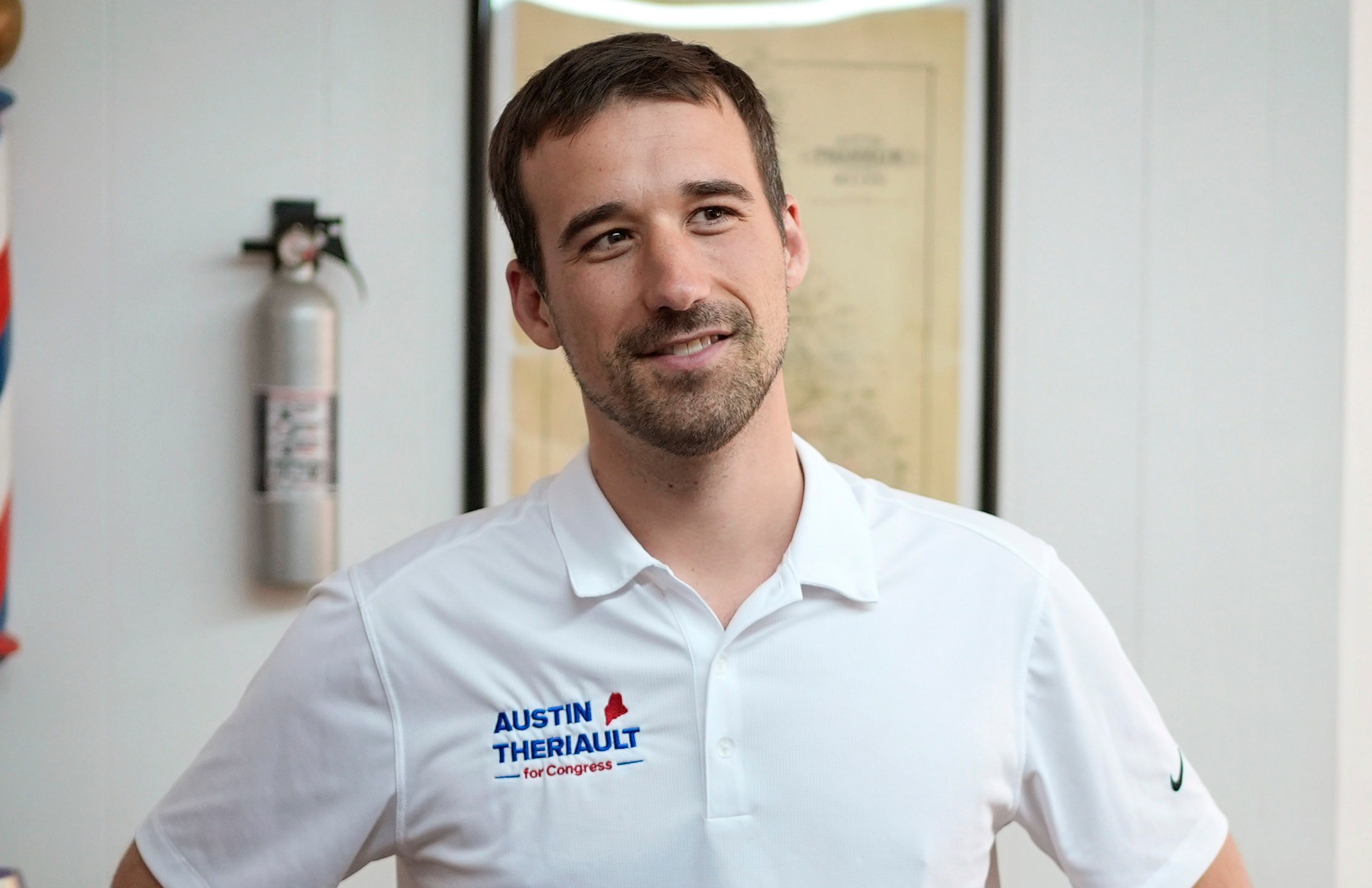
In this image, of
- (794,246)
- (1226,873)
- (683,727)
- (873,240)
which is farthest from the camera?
(873,240)

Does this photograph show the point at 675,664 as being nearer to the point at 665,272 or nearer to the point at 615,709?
the point at 615,709

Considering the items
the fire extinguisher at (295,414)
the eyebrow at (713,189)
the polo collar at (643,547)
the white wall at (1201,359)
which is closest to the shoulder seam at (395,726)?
the polo collar at (643,547)

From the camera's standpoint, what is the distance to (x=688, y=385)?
970 mm

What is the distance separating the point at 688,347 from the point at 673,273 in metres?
0.06

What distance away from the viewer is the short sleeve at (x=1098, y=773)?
1014mm

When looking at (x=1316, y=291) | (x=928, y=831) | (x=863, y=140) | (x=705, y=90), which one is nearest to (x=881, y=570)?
(x=928, y=831)

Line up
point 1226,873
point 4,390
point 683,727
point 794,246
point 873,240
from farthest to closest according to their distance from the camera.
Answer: point 873,240
point 4,390
point 794,246
point 1226,873
point 683,727

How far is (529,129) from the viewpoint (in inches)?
42.1

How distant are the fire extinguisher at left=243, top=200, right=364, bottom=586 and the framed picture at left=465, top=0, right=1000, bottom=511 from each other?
22 cm

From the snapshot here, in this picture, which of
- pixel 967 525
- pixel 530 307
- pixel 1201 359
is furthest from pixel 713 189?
pixel 1201 359

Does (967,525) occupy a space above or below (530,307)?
below

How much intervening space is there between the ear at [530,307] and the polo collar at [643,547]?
12 cm

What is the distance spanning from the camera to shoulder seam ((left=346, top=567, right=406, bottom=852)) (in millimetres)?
979

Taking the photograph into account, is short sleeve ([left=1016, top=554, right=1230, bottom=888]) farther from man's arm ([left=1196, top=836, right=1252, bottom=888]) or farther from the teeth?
the teeth
